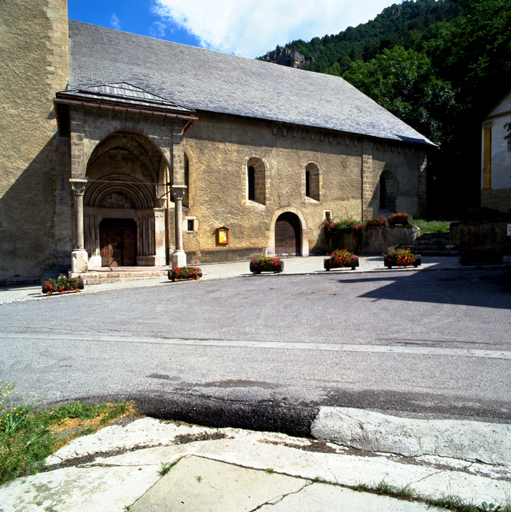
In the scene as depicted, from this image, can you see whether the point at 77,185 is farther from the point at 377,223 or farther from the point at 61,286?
the point at 377,223

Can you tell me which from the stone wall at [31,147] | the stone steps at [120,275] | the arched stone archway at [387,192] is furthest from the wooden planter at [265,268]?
the arched stone archway at [387,192]

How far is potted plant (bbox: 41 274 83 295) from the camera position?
12094mm

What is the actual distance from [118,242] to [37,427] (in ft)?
54.2

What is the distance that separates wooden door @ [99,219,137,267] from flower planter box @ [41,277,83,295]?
6469mm

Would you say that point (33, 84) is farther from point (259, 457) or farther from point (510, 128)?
point (510, 128)

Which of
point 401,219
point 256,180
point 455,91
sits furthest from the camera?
point 455,91

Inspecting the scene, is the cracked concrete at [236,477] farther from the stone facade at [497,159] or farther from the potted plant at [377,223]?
the stone facade at [497,159]

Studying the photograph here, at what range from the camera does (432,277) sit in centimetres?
1225

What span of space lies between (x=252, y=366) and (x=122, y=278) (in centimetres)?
1097

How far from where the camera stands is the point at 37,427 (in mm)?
3430

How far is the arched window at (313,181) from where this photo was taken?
23.6 m

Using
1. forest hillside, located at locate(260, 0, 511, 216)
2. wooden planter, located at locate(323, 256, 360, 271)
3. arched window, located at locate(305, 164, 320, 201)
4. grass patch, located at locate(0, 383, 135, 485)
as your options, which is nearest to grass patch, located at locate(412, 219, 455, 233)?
forest hillside, located at locate(260, 0, 511, 216)

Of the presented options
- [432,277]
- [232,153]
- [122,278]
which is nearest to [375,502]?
[432,277]

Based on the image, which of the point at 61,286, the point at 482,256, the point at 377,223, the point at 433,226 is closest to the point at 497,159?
the point at 433,226
